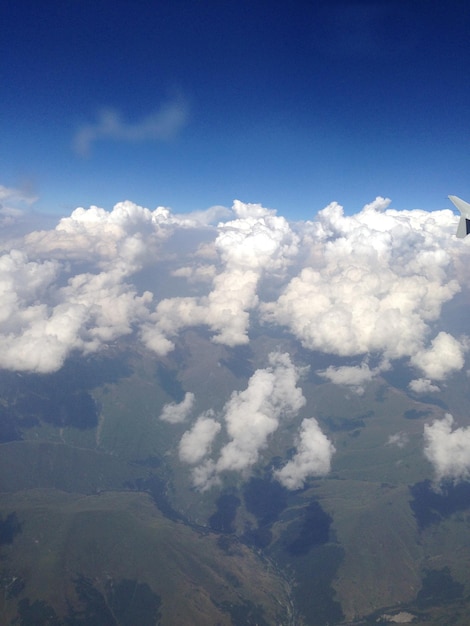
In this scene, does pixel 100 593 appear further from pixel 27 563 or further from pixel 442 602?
pixel 442 602

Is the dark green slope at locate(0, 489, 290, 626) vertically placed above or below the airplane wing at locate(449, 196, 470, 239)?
below

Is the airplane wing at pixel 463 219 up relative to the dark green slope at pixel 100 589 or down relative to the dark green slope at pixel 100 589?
up

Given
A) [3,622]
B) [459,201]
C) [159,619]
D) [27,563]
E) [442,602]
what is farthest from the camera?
[442,602]

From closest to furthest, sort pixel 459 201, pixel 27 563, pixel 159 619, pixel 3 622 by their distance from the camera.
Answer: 1. pixel 459 201
2. pixel 3 622
3. pixel 159 619
4. pixel 27 563

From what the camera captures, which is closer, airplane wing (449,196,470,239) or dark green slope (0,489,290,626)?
A: airplane wing (449,196,470,239)

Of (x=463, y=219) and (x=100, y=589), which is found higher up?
(x=463, y=219)

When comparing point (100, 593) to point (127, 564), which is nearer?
point (100, 593)

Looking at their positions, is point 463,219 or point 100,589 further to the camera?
point 100,589

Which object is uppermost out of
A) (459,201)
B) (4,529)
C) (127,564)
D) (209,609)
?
(459,201)

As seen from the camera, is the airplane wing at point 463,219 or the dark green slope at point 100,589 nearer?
the airplane wing at point 463,219

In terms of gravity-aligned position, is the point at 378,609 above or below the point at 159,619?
below

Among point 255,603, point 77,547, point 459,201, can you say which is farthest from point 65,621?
point 459,201
